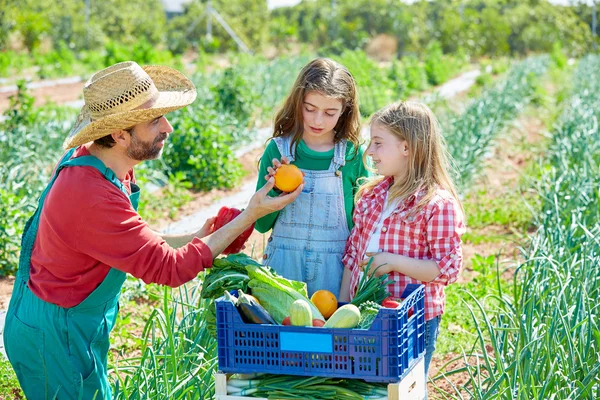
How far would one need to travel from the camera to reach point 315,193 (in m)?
3.20

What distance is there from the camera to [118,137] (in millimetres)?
2693

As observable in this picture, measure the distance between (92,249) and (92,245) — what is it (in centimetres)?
1

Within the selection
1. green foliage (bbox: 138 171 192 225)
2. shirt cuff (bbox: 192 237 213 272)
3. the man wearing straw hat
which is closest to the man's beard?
the man wearing straw hat

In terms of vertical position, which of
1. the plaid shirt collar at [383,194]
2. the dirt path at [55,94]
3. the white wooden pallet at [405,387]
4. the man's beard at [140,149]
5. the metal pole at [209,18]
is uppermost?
the metal pole at [209,18]

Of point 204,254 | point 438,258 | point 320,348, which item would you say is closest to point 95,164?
point 204,254

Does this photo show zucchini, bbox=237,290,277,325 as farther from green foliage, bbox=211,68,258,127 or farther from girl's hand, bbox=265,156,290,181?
green foliage, bbox=211,68,258,127

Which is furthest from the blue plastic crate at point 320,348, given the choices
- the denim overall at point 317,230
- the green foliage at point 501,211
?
the green foliage at point 501,211

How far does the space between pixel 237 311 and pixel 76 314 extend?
0.62 metres

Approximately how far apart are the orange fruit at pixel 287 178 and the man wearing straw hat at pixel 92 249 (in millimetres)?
166

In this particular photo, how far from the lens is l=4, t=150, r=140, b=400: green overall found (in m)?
2.66

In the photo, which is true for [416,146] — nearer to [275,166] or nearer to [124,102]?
[275,166]

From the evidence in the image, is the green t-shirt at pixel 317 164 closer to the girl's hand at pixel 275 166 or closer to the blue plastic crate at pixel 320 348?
the girl's hand at pixel 275 166

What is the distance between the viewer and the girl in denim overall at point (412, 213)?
281 centimetres

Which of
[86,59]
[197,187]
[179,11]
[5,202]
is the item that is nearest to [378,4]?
[86,59]
